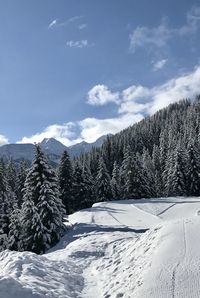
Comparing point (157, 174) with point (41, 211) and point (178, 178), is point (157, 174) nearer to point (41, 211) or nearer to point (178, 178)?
point (178, 178)

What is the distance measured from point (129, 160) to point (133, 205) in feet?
51.2

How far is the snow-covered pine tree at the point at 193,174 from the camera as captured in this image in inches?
2431

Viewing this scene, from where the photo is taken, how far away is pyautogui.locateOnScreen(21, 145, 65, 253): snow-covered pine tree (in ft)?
113

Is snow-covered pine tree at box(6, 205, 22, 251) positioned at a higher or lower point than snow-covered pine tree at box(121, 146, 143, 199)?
lower

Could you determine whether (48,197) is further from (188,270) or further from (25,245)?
(188,270)

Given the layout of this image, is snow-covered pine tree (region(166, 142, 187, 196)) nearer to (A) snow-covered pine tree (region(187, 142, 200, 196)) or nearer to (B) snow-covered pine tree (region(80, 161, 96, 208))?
(A) snow-covered pine tree (region(187, 142, 200, 196))

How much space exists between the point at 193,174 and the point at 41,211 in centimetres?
3210

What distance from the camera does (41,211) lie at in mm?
35750

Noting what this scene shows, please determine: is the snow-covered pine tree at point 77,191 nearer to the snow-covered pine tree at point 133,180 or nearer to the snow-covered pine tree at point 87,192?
the snow-covered pine tree at point 87,192

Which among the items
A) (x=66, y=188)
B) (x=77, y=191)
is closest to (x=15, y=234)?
(x=66, y=188)

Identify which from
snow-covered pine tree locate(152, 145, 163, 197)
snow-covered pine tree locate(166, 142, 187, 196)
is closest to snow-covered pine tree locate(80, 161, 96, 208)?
snow-covered pine tree locate(166, 142, 187, 196)

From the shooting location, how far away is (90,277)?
56.3 feet

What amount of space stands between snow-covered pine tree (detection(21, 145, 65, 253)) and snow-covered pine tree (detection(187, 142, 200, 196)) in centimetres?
2880

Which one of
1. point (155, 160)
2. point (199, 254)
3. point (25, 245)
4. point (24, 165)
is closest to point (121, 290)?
point (199, 254)
